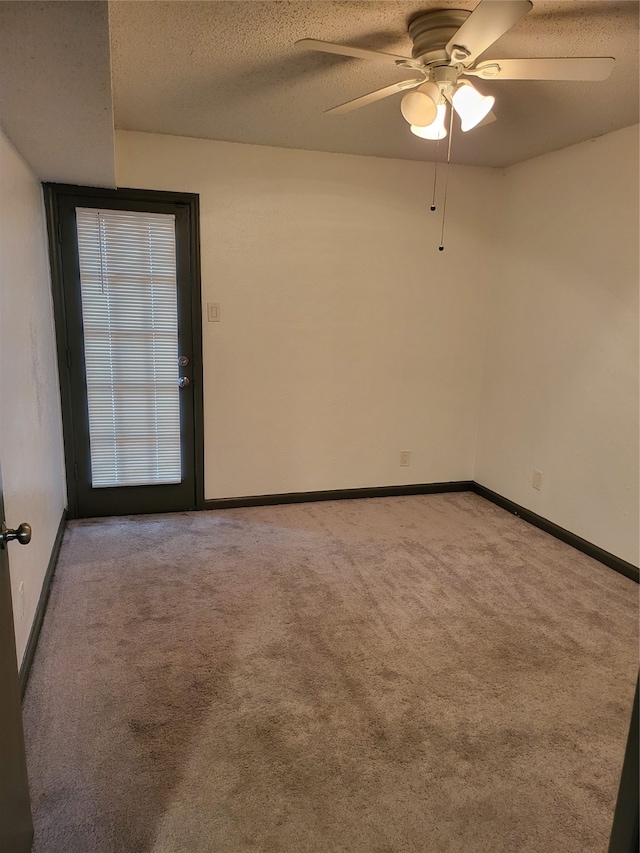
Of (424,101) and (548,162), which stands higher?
(548,162)

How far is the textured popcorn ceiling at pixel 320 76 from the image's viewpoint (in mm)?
1868

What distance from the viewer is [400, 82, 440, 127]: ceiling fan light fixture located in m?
2.02

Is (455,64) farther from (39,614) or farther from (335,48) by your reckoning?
(39,614)

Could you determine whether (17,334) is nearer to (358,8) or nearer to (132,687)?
(132,687)

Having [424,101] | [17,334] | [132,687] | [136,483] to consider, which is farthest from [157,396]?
[424,101]

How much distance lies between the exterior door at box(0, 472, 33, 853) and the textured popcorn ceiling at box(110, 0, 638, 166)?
1.88 meters

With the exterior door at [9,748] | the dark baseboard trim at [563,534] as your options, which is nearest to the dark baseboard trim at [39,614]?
the exterior door at [9,748]

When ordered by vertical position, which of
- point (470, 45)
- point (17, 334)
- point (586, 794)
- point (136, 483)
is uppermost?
point (470, 45)

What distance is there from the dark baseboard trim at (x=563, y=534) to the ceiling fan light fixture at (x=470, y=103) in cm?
246

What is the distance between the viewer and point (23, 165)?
255 cm

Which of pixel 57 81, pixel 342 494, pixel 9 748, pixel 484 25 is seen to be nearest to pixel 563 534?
pixel 342 494

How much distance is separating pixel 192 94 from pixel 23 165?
2.90 ft

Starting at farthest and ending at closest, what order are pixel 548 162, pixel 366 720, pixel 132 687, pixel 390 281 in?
pixel 390 281 < pixel 548 162 < pixel 132 687 < pixel 366 720

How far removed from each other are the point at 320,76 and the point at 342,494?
271 centimetres
